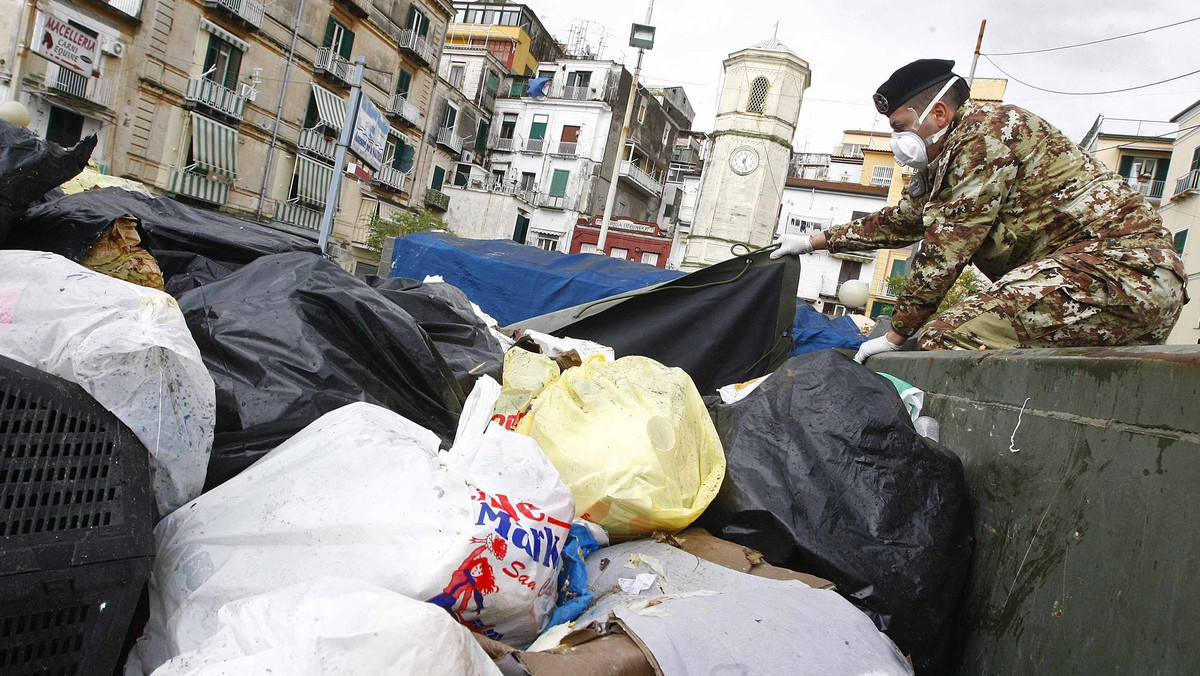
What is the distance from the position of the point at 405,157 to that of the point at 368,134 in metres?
20.3

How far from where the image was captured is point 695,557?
1648mm

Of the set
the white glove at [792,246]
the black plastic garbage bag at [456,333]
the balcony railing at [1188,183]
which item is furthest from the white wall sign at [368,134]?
the balcony railing at [1188,183]

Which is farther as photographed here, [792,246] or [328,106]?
[328,106]

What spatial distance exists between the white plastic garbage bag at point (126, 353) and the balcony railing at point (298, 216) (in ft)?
79.5

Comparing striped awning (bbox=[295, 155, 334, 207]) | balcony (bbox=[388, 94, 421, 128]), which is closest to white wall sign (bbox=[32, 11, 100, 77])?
striped awning (bbox=[295, 155, 334, 207])

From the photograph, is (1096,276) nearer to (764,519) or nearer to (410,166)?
(764,519)

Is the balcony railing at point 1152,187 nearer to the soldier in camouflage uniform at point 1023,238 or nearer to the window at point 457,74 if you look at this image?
the window at point 457,74

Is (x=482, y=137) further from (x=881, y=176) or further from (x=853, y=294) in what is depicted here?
(x=853, y=294)

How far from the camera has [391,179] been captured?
2834cm

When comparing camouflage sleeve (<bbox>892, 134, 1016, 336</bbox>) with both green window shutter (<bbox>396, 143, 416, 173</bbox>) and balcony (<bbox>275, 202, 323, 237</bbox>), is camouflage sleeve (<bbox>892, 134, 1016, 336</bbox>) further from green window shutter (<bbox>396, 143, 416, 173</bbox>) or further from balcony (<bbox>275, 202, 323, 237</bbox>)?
green window shutter (<bbox>396, 143, 416, 173</bbox>)

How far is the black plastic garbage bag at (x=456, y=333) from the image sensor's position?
2.59 metres

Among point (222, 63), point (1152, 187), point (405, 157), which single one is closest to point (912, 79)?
point (222, 63)

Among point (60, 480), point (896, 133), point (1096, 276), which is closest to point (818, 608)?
point (60, 480)

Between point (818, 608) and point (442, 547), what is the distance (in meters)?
0.72
